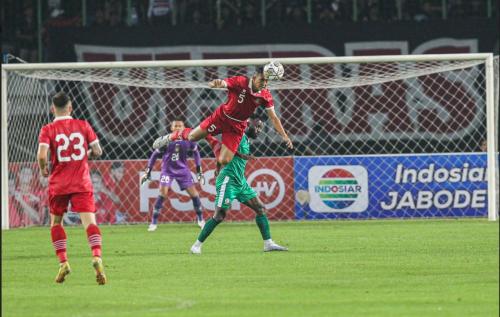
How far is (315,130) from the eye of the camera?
26.8 meters

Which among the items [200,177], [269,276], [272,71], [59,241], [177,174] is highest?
[272,71]

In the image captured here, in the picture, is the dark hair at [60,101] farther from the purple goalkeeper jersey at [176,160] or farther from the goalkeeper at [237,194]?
the purple goalkeeper jersey at [176,160]

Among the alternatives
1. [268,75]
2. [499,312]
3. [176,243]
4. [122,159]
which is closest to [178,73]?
[122,159]

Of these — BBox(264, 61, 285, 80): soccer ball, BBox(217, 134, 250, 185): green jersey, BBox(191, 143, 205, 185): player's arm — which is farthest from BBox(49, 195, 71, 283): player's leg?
BBox(191, 143, 205, 185): player's arm

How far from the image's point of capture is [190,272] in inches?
530

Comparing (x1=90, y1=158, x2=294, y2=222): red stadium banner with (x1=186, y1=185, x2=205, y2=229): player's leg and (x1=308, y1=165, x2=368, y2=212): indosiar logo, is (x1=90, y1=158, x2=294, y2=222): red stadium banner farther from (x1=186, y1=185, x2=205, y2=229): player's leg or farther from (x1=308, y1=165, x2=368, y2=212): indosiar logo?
(x1=186, y1=185, x2=205, y2=229): player's leg

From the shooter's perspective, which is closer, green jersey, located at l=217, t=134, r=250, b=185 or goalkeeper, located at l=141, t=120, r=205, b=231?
green jersey, located at l=217, t=134, r=250, b=185

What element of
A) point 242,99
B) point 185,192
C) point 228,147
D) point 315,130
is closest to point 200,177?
point 185,192

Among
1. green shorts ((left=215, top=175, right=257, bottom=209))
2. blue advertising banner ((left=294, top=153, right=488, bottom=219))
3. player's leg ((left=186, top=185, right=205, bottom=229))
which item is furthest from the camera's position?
blue advertising banner ((left=294, top=153, right=488, bottom=219))

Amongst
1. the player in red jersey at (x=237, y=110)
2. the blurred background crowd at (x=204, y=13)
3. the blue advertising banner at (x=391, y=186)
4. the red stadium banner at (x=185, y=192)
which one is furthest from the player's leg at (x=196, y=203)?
the blurred background crowd at (x=204, y=13)

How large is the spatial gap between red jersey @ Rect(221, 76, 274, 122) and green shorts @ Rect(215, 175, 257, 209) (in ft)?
3.32

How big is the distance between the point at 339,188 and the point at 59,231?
499 inches

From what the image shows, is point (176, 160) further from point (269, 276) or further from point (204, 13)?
point (269, 276)

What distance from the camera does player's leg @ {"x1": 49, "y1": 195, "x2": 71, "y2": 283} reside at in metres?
12.5
